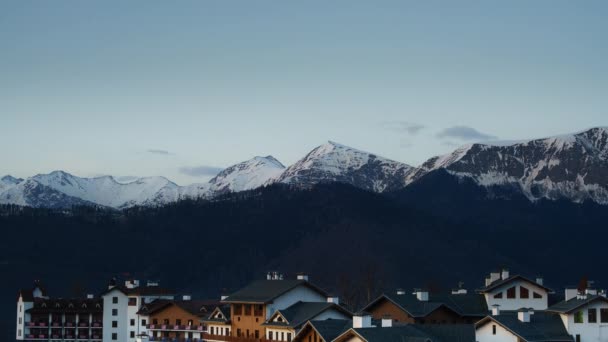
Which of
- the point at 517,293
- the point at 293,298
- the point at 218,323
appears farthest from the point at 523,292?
the point at 218,323

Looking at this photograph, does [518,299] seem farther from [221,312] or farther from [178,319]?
[178,319]

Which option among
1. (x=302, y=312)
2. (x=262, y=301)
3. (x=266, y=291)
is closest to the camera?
(x=302, y=312)

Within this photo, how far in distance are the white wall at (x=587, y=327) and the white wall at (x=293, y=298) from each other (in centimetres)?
2746

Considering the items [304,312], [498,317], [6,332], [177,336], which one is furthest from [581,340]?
[6,332]

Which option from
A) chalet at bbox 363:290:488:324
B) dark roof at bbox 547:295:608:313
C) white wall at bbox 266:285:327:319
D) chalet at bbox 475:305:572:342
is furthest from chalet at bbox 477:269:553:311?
chalet at bbox 475:305:572:342

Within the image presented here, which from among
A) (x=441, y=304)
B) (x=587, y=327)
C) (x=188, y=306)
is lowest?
(x=587, y=327)

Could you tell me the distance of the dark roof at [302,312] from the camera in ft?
304

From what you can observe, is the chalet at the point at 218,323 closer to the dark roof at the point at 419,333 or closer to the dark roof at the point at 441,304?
the dark roof at the point at 441,304

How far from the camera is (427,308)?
94.2m

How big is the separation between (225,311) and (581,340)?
3845 centimetres

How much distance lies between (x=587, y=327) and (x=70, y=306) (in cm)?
7795

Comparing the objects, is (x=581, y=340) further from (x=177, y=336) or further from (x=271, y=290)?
(x=177, y=336)

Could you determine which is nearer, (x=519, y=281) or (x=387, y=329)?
(x=387, y=329)

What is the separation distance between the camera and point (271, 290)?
4013 inches
